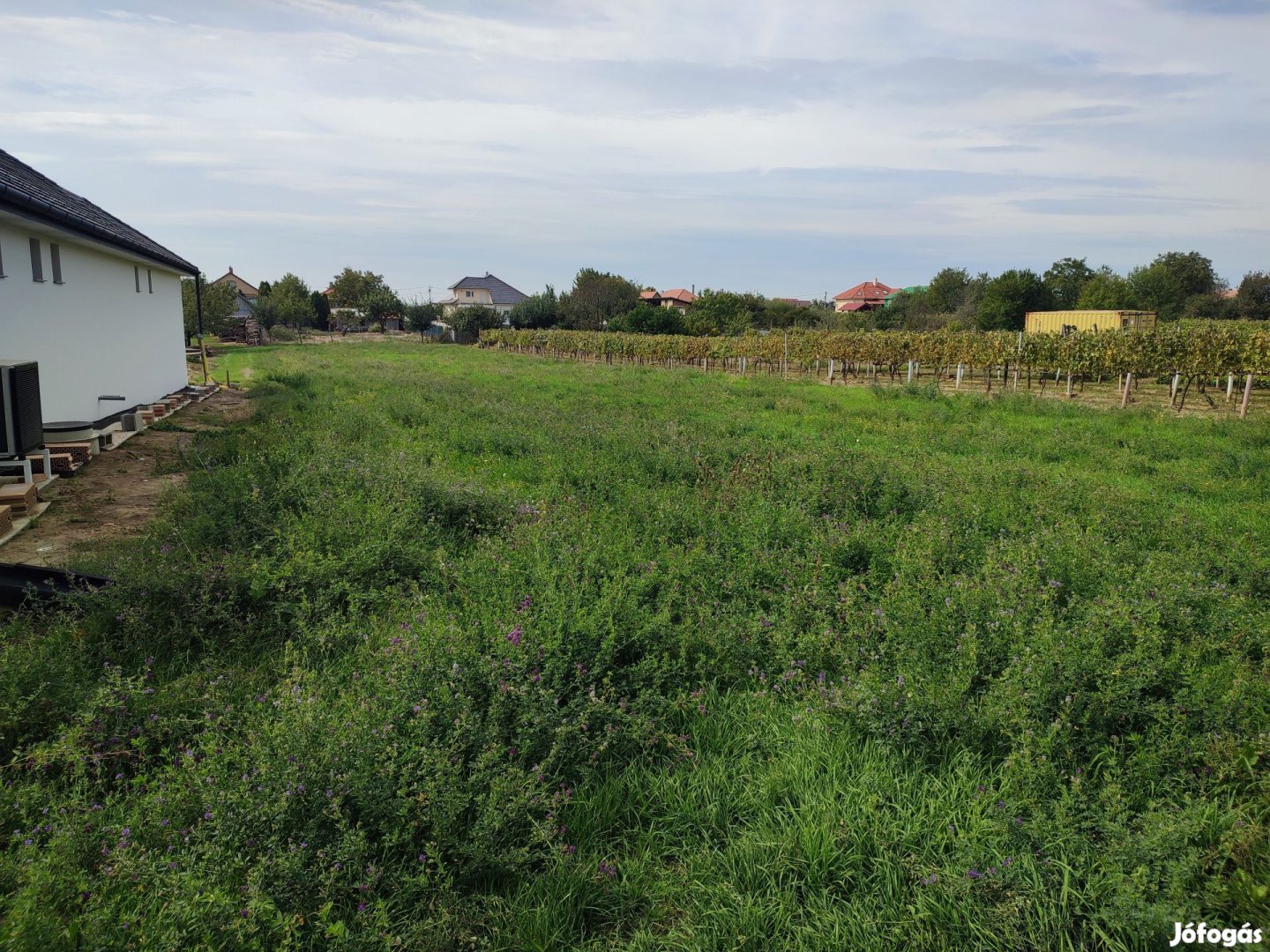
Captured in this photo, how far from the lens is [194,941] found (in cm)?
252

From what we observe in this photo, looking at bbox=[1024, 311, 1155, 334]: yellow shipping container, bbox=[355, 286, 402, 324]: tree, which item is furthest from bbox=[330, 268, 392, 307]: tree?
bbox=[1024, 311, 1155, 334]: yellow shipping container

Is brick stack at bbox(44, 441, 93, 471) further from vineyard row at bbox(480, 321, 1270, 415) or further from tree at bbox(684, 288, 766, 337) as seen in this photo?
tree at bbox(684, 288, 766, 337)

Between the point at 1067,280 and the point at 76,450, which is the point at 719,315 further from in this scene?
the point at 76,450

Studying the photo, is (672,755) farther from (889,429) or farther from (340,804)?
(889,429)

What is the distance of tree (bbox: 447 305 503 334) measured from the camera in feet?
223

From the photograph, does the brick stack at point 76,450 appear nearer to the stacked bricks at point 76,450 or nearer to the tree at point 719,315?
the stacked bricks at point 76,450

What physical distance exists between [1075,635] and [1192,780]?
0.91m

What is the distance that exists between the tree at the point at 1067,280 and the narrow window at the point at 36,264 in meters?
67.1

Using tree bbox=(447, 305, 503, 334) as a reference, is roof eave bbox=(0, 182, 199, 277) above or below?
below

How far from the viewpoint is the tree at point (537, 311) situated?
68062 mm

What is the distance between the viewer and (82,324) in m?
11.9

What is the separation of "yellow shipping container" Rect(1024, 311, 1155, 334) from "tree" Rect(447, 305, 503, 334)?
149 feet

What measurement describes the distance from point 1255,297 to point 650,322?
4746 cm

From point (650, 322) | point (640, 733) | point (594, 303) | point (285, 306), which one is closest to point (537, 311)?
point (594, 303)
